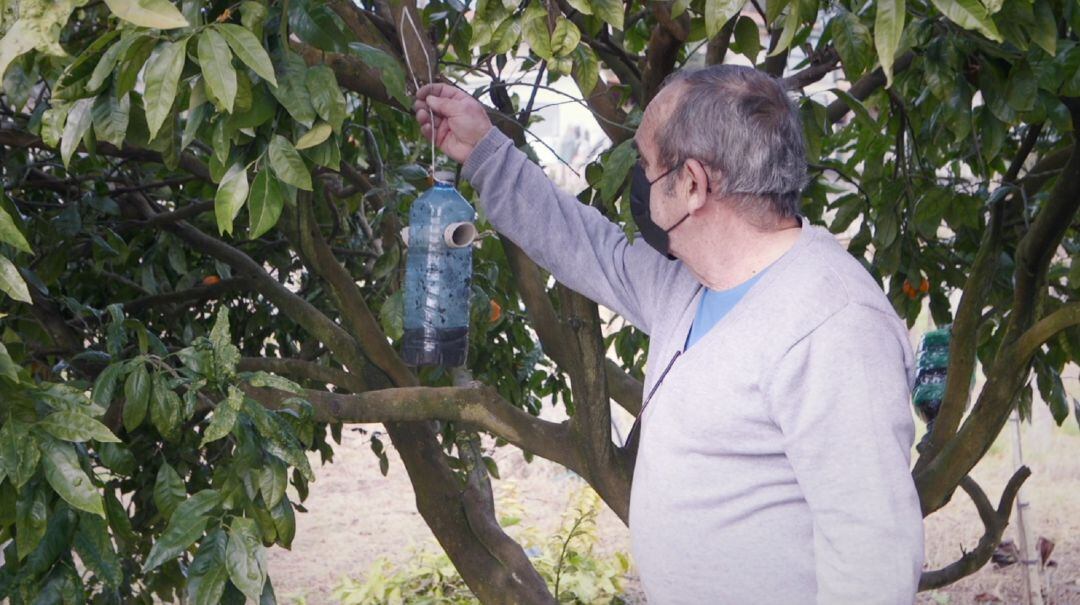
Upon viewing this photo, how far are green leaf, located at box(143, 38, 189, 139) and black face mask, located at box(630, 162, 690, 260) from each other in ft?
2.67

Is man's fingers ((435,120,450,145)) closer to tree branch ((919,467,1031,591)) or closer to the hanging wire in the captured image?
the hanging wire

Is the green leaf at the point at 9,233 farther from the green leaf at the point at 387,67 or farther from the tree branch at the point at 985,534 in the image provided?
the tree branch at the point at 985,534

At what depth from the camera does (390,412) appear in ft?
8.28

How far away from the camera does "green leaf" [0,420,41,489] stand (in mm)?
1618

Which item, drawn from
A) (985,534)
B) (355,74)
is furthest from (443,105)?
(985,534)

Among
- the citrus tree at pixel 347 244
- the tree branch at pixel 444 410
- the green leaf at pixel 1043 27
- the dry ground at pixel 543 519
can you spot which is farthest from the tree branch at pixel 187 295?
the dry ground at pixel 543 519

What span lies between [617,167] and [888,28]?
77 centimetres

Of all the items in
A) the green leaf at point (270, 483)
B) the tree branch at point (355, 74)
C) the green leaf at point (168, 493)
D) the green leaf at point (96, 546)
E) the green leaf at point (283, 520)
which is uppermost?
the tree branch at point (355, 74)

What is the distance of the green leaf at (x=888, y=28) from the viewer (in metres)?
1.28

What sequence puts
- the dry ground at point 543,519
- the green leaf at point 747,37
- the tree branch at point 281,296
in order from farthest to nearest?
the dry ground at point 543,519
the tree branch at point 281,296
the green leaf at point 747,37

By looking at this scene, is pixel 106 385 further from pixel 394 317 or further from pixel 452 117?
pixel 452 117

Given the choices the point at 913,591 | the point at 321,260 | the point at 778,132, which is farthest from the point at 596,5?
the point at 321,260

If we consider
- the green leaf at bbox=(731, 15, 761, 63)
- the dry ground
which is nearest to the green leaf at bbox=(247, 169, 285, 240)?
the green leaf at bbox=(731, 15, 761, 63)

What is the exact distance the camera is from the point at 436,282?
234 centimetres
